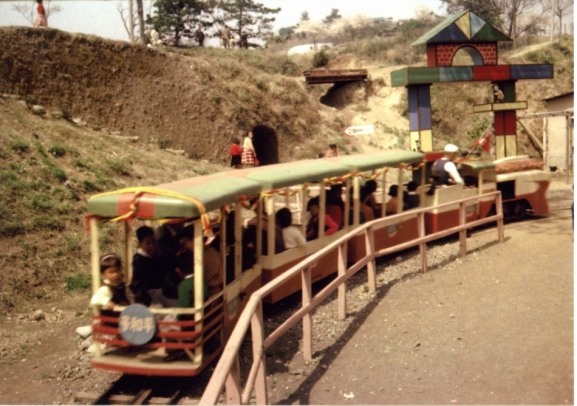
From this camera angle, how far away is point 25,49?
20578mm

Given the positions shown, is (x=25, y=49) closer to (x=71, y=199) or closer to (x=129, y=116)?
(x=129, y=116)

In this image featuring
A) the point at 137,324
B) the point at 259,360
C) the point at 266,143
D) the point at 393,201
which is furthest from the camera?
the point at 266,143

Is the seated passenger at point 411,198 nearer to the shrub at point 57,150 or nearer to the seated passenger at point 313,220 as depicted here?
the seated passenger at point 313,220

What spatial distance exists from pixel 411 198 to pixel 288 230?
4.18m

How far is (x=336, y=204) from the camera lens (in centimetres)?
1041

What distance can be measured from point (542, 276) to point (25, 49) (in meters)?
17.4

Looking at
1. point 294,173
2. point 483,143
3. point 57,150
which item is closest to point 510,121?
point 483,143

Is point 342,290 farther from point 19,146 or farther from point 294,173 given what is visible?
point 19,146

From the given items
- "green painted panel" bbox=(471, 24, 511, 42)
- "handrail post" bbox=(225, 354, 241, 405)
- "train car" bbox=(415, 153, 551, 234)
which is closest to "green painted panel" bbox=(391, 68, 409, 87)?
"train car" bbox=(415, 153, 551, 234)

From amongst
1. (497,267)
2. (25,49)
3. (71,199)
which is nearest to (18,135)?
(71,199)

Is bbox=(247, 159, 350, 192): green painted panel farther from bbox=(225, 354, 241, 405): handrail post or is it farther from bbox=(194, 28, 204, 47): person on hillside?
bbox=(194, 28, 204, 47): person on hillside

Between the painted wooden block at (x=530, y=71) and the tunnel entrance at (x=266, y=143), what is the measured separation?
1115cm

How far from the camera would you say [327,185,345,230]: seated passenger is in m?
10.2

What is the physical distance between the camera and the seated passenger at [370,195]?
11.2 metres
